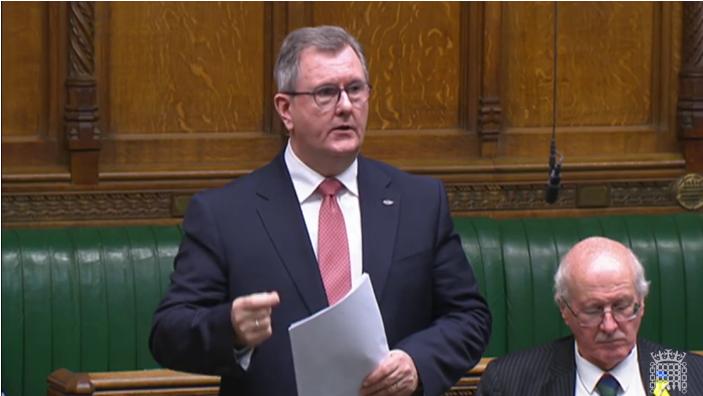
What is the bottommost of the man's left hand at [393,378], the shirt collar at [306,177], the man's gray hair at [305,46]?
the man's left hand at [393,378]

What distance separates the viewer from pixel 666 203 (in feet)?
17.9

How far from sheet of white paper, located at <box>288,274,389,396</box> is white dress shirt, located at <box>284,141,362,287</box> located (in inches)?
9.8

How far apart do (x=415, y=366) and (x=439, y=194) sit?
0.43 m

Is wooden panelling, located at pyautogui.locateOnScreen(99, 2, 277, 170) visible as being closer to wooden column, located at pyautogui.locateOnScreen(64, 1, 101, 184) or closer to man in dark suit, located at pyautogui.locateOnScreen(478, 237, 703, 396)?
wooden column, located at pyautogui.locateOnScreen(64, 1, 101, 184)

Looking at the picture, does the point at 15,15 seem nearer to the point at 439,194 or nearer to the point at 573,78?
the point at 573,78

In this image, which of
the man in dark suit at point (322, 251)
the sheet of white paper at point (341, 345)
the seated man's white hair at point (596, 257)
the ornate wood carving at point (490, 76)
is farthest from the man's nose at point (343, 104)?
the ornate wood carving at point (490, 76)

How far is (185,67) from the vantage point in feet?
16.5

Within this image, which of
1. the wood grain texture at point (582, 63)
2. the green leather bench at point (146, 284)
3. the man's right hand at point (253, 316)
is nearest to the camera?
the man's right hand at point (253, 316)

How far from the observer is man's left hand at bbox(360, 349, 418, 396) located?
2.61 meters

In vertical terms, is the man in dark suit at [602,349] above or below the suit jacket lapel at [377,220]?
below

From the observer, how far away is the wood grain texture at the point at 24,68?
15.9ft

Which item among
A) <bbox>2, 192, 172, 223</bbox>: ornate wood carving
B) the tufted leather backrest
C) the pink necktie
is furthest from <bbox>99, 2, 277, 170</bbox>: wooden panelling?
the pink necktie

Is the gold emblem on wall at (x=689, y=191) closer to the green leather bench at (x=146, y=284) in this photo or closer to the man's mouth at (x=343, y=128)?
the green leather bench at (x=146, y=284)

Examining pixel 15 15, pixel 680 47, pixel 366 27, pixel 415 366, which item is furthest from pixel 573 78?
pixel 415 366
